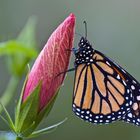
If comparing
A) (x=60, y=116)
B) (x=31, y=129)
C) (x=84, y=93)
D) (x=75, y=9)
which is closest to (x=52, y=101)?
(x=31, y=129)

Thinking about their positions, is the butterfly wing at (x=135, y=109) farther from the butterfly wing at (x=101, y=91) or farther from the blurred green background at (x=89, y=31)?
the blurred green background at (x=89, y=31)

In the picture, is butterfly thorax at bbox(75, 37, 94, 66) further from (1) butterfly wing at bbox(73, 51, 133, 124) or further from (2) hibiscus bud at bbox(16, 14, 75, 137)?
(2) hibiscus bud at bbox(16, 14, 75, 137)

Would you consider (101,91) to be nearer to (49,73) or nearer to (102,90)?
(102,90)

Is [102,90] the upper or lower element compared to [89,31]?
lower

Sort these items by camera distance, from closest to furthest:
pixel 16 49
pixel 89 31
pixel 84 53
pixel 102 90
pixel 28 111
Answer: pixel 28 111 < pixel 16 49 < pixel 84 53 < pixel 102 90 < pixel 89 31

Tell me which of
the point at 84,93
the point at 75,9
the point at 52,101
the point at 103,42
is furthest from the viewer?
the point at 75,9

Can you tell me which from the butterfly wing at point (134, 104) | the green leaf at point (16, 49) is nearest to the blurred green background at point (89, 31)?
the green leaf at point (16, 49)

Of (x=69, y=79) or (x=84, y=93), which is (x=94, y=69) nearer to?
(x=84, y=93)

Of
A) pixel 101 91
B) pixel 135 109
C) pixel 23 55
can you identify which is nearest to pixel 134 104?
pixel 135 109
